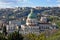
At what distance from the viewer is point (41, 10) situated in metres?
88.0

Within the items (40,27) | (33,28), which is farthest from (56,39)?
(40,27)

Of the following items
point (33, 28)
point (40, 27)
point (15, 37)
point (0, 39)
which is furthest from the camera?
point (40, 27)

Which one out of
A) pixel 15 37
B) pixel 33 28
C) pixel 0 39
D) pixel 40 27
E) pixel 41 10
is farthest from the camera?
pixel 41 10

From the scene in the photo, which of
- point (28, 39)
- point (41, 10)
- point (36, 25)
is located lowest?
point (41, 10)

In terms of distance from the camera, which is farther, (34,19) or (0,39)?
(34,19)

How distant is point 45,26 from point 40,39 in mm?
23192

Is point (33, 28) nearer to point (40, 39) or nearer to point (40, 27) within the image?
point (40, 27)

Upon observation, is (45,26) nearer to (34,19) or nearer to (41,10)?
(34,19)

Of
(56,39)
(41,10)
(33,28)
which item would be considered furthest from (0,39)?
(41,10)

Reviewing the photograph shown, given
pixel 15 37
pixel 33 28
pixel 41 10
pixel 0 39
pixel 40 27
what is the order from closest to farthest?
1. pixel 0 39
2. pixel 15 37
3. pixel 33 28
4. pixel 40 27
5. pixel 41 10

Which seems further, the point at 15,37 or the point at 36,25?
the point at 36,25

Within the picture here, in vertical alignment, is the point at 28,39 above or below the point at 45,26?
above

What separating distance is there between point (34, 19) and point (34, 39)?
20431 millimetres

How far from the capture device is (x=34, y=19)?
44.1 meters
